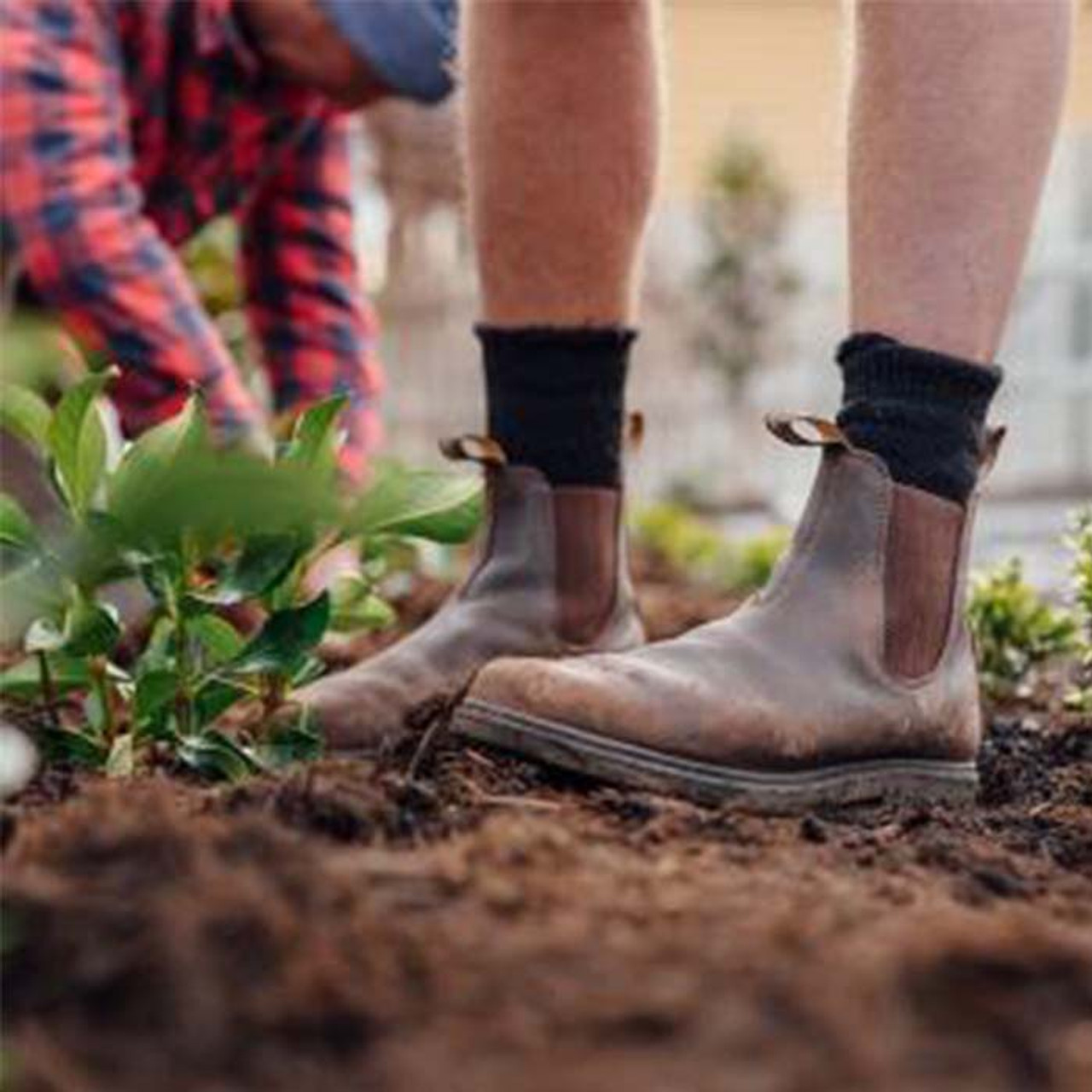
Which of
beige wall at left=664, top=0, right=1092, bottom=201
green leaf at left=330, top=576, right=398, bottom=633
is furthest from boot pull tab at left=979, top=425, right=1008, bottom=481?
beige wall at left=664, top=0, right=1092, bottom=201

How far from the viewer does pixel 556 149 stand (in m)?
2.54

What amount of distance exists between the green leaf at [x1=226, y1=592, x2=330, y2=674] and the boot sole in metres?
0.13

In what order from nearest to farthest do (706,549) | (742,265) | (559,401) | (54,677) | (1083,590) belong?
(54,677) → (559,401) → (1083,590) → (706,549) → (742,265)

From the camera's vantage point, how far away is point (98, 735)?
6.74ft

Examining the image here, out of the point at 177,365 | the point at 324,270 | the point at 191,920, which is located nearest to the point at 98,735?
the point at 191,920

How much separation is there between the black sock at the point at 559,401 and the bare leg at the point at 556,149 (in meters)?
0.02

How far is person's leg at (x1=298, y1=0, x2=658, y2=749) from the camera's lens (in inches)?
98.1

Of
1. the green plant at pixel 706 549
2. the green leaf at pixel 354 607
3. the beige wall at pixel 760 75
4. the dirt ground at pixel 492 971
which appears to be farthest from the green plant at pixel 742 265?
the dirt ground at pixel 492 971

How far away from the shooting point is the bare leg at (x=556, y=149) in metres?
2.50

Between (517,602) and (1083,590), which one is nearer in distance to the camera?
(517,602)

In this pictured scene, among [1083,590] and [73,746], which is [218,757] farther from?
[1083,590]

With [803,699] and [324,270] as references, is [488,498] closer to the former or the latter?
[803,699]

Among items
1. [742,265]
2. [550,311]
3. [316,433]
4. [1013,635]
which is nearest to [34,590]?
[316,433]

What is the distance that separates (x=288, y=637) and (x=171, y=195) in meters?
2.32
